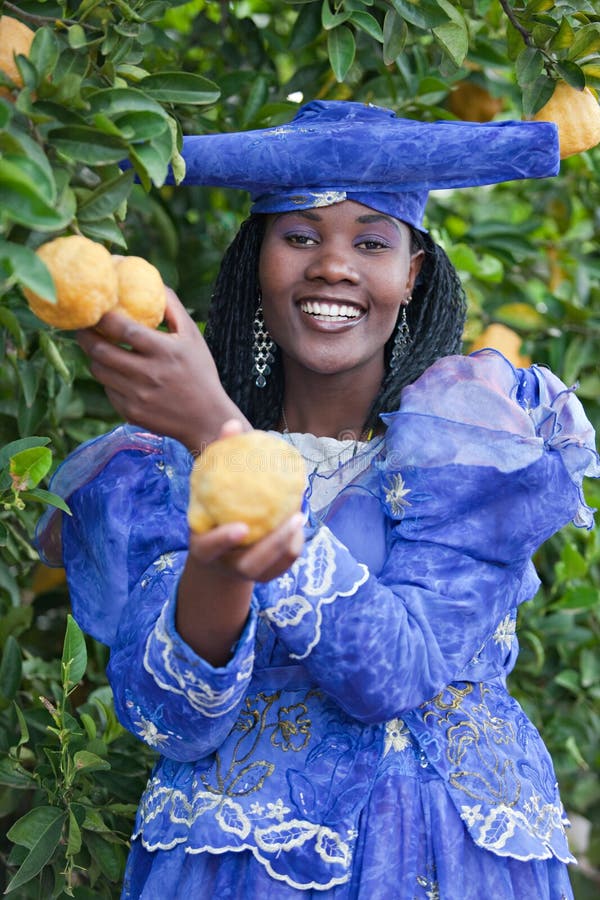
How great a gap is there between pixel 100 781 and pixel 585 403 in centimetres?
128

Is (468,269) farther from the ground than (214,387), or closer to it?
closer to it

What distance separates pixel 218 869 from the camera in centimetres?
151

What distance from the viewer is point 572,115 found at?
1.72m

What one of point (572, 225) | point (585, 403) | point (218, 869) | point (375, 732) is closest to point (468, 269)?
point (585, 403)

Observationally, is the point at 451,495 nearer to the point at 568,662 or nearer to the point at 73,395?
the point at 73,395

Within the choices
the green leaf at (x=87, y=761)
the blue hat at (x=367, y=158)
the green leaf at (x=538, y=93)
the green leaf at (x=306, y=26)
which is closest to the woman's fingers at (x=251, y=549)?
the blue hat at (x=367, y=158)

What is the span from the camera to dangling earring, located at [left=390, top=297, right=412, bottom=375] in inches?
71.6

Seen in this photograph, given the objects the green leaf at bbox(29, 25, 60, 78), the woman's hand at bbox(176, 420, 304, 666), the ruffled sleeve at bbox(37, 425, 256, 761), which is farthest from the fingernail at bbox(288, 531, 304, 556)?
the green leaf at bbox(29, 25, 60, 78)

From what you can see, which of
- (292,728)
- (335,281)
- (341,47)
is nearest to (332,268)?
(335,281)

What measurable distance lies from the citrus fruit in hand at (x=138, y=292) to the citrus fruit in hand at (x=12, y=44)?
207mm

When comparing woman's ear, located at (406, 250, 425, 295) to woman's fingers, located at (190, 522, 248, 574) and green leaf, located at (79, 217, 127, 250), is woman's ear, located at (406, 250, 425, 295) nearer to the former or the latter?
green leaf, located at (79, 217, 127, 250)

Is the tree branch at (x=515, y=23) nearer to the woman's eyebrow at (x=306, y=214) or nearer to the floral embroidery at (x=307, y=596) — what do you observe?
the woman's eyebrow at (x=306, y=214)

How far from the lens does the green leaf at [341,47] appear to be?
1.79 m

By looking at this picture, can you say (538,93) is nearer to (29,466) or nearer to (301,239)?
(301,239)
